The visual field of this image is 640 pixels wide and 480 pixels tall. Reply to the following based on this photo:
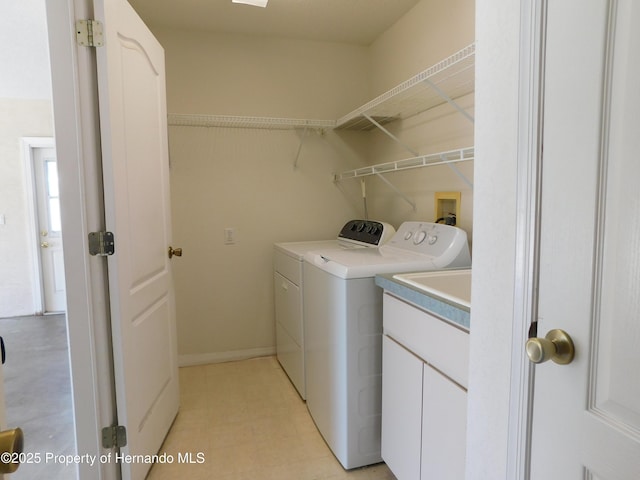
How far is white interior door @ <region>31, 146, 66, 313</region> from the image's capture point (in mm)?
4254

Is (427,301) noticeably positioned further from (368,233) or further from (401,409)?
(368,233)

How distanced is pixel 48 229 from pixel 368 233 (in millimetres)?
3831

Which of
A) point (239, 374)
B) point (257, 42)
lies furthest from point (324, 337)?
point (257, 42)

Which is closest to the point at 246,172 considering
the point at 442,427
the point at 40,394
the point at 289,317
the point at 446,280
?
the point at 289,317

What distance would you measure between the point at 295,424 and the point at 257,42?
2480 mm

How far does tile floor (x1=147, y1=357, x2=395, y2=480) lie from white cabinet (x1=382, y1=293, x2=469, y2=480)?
352mm

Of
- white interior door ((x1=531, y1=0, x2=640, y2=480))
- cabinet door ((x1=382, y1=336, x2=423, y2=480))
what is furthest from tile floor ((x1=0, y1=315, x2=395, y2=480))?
white interior door ((x1=531, y1=0, x2=640, y2=480))

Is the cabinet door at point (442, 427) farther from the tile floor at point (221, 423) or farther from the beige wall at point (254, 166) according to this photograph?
the beige wall at point (254, 166)

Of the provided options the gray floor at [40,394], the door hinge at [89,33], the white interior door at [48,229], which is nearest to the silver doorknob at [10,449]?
the door hinge at [89,33]

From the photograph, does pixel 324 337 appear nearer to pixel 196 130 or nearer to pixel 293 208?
pixel 293 208

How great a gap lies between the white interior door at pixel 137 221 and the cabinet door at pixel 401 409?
102cm

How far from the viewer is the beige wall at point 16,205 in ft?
13.4

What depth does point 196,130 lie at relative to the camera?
8.79ft

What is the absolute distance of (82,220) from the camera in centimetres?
138
